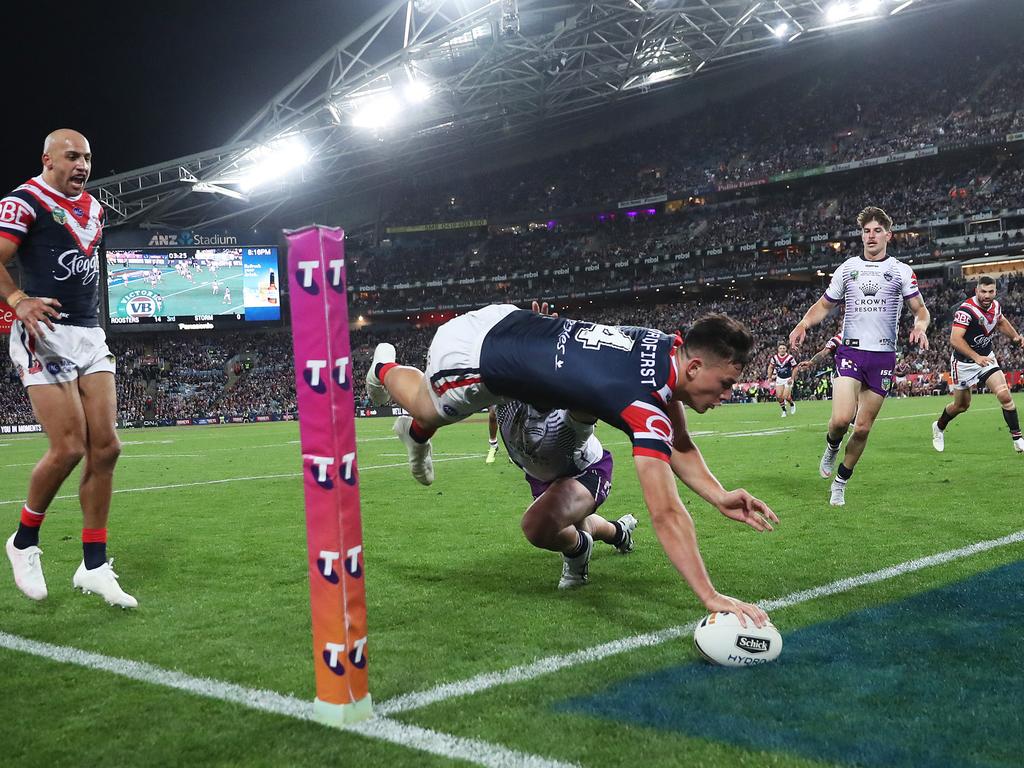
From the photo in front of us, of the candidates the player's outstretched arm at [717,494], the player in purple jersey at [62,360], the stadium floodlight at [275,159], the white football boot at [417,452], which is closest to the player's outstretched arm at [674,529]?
the player's outstretched arm at [717,494]

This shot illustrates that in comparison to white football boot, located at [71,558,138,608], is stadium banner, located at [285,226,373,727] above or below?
above

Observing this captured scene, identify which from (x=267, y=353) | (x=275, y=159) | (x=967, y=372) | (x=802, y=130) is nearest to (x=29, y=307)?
(x=967, y=372)

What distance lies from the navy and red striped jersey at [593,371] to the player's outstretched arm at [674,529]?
76mm

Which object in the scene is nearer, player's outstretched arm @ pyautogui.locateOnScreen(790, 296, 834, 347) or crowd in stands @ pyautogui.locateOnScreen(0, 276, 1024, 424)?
player's outstretched arm @ pyautogui.locateOnScreen(790, 296, 834, 347)

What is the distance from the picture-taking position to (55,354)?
473cm

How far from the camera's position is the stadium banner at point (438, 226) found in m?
62.0

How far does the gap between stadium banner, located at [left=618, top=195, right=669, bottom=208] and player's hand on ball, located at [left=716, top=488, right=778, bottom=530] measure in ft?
179

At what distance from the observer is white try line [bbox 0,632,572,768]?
2453 mm

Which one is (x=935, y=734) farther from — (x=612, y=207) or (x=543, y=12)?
(x=612, y=207)

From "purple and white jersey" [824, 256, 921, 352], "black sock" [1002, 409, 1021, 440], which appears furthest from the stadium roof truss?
"purple and white jersey" [824, 256, 921, 352]

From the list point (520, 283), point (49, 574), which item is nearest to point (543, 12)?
point (520, 283)

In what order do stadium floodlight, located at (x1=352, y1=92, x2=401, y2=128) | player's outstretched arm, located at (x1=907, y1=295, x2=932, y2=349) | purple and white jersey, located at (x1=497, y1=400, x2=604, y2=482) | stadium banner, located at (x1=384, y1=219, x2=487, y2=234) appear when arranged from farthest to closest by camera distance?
stadium banner, located at (x1=384, y1=219, x2=487, y2=234) → stadium floodlight, located at (x1=352, y1=92, x2=401, y2=128) → player's outstretched arm, located at (x1=907, y1=295, x2=932, y2=349) → purple and white jersey, located at (x1=497, y1=400, x2=604, y2=482)

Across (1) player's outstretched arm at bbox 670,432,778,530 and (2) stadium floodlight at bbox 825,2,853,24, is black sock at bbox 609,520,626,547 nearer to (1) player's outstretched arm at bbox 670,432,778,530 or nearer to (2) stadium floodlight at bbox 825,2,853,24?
(1) player's outstretched arm at bbox 670,432,778,530

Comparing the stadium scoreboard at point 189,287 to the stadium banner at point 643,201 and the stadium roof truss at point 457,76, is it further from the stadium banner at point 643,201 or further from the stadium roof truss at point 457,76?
the stadium banner at point 643,201
